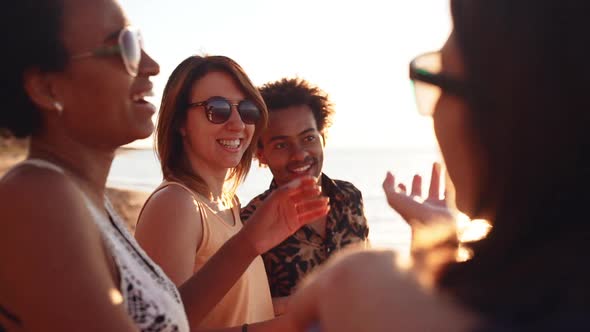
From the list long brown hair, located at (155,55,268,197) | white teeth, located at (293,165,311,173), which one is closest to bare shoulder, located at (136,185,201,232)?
long brown hair, located at (155,55,268,197)

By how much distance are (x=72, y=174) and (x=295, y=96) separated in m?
2.86

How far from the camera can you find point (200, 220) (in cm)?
301

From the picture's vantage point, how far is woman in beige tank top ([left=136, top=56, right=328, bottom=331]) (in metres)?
2.63

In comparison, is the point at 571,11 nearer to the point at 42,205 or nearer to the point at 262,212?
the point at 42,205

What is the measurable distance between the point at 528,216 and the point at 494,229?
0.07 meters

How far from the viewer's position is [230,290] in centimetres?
302

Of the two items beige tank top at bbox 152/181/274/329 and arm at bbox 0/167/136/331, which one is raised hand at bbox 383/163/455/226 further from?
beige tank top at bbox 152/181/274/329

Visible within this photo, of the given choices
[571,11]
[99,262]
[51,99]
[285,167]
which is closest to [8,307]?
[99,262]

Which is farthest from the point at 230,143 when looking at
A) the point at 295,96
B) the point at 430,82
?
the point at 430,82

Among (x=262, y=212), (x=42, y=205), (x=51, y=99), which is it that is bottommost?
(x=262, y=212)

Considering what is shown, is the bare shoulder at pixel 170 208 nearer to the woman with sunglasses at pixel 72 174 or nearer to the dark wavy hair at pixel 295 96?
the woman with sunglasses at pixel 72 174

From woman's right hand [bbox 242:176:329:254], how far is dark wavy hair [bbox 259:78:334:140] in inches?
69.2

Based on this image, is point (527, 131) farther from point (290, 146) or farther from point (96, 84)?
point (290, 146)

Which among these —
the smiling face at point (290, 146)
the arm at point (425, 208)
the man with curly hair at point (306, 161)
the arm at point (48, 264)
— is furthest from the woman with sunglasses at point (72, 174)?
the smiling face at point (290, 146)
